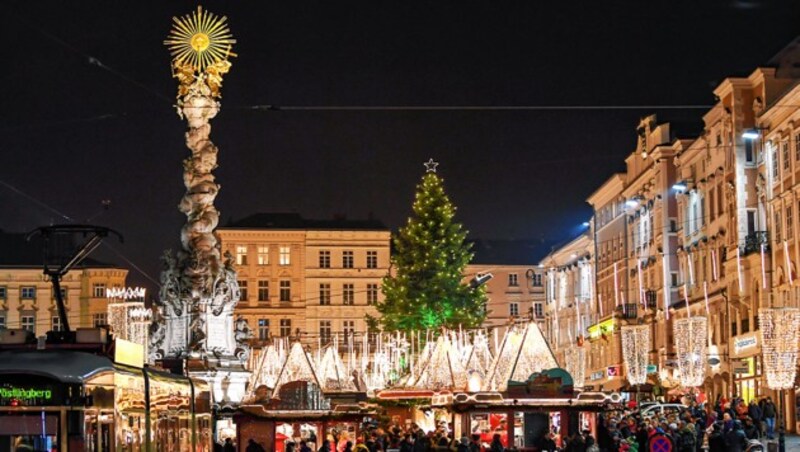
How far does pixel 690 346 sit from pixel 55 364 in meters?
36.4

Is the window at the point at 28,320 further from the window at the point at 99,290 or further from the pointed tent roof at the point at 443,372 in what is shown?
the pointed tent roof at the point at 443,372

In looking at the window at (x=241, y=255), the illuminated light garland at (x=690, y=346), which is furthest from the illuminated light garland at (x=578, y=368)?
the window at (x=241, y=255)

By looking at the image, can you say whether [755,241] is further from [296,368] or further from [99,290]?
[99,290]

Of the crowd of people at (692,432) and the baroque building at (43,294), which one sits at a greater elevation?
the baroque building at (43,294)

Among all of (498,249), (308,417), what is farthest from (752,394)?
(498,249)

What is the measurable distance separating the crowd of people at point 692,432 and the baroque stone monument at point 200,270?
19.8 metres

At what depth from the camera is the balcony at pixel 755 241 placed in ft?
213

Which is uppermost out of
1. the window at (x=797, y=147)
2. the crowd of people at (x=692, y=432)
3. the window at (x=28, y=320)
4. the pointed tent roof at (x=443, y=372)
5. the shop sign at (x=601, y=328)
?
the window at (x=797, y=147)

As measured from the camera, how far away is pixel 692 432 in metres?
36.4

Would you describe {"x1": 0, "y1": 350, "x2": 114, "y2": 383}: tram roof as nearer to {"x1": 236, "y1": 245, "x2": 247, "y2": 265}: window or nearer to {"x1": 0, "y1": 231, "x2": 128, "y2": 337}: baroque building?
{"x1": 236, "y1": 245, "x2": 247, "y2": 265}: window

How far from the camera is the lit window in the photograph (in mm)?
133500

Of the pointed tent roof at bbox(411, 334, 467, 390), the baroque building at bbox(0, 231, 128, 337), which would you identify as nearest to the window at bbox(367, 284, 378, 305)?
the baroque building at bbox(0, 231, 128, 337)

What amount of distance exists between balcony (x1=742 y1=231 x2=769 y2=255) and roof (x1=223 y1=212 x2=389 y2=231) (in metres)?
72.2

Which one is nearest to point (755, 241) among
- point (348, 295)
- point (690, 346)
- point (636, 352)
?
point (636, 352)
